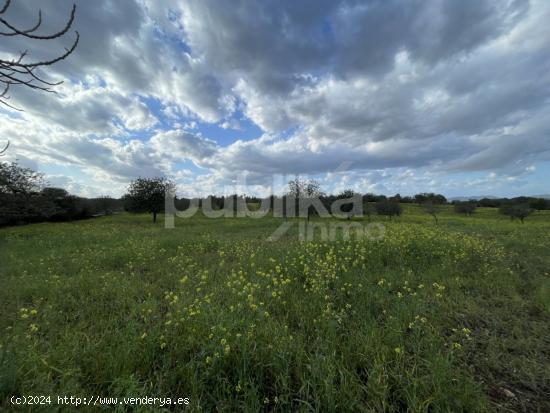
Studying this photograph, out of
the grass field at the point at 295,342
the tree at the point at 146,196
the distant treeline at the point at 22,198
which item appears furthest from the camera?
the tree at the point at 146,196

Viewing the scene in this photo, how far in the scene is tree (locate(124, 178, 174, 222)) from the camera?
34.3 meters

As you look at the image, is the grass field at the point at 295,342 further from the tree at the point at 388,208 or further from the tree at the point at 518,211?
the tree at the point at 518,211

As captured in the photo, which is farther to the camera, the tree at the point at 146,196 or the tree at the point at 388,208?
the tree at the point at 388,208

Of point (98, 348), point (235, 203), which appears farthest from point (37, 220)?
point (98, 348)

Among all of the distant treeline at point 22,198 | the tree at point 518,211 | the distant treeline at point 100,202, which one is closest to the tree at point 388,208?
the distant treeline at point 100,202

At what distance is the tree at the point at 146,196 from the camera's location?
34344mm

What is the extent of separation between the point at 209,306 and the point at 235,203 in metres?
40.9

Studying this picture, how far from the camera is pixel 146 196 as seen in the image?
3472 centimetres

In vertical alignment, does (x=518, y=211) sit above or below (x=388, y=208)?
below

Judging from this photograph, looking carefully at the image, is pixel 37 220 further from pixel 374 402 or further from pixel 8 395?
pixel 374 402

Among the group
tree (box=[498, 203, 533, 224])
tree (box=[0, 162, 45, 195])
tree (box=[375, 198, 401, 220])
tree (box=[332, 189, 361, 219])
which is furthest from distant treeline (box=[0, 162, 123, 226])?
tree (box=[498, 203, 533, 224])

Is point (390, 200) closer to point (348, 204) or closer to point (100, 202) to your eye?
point (348, 204)

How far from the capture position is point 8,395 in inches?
88.4

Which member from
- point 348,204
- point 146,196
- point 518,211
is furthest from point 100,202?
point 518,211
